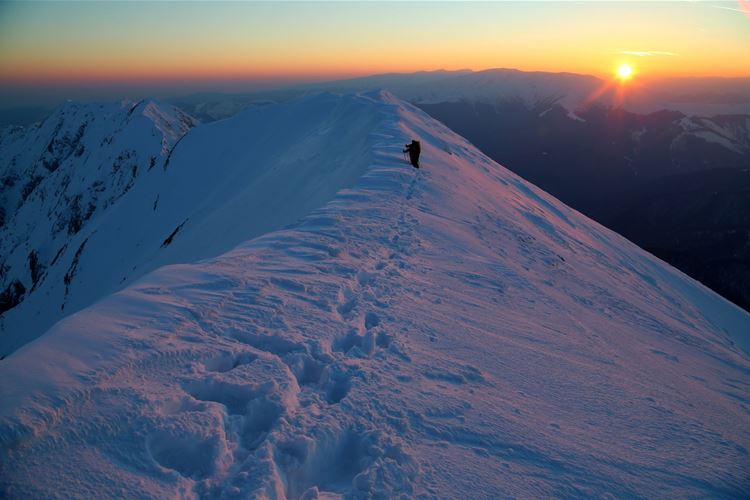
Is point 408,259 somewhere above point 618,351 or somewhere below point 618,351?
above

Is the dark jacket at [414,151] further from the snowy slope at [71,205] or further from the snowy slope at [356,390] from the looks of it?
the snowy slope at [71,205]

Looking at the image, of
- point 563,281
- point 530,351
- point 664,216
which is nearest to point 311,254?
point 530,351

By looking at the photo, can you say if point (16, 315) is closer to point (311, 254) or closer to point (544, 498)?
point (311, 254)

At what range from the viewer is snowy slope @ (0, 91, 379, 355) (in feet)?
62.7

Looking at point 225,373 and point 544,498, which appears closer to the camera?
point 544,498

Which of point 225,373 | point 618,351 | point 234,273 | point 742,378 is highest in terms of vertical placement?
point 234,273

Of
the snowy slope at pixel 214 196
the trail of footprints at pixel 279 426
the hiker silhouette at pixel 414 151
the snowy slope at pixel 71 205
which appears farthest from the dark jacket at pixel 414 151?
the snowy slope at pixel 71 205

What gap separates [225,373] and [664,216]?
444 feet

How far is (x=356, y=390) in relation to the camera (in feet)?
15.2

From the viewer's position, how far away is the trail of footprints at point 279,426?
12.0 feet

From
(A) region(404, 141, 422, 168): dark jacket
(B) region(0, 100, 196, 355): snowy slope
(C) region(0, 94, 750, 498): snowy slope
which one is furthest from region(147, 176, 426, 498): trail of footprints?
(B) region(0, 100, 196, 355): snowy slope

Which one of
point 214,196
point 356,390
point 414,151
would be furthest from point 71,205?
point 356,390

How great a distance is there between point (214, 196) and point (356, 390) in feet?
90.8

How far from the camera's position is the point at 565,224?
19188mm
